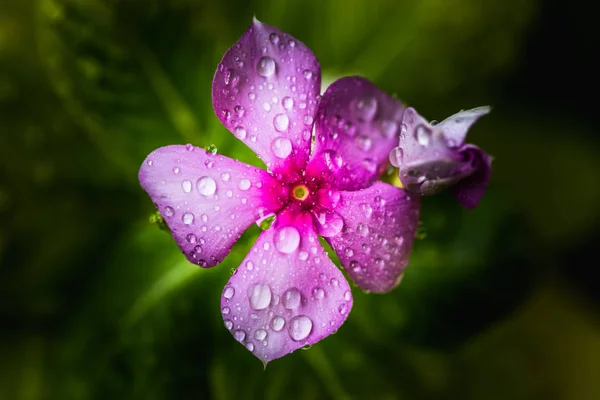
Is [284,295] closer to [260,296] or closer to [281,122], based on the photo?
[260,296]

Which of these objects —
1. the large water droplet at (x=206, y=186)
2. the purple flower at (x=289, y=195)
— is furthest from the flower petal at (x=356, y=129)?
the large water droplet at (x=206, y=186)

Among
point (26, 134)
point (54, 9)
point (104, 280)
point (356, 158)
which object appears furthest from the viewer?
point (26, 134)

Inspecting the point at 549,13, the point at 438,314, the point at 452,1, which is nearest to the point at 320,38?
the point at 452,1

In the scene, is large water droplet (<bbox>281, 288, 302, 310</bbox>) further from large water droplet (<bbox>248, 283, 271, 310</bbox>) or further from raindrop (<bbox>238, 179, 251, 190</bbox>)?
raindrop (<bbox>238, 179, 251, 190</bbox>)

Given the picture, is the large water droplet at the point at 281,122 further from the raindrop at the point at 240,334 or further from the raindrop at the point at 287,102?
the raindrop at the point at 240,334

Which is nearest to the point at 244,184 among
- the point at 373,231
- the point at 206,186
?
the point at 206,186

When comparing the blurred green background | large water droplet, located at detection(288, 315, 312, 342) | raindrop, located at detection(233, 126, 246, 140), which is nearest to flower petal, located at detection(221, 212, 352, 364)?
large water droplet, located at detection(288, 315, 312, 342)

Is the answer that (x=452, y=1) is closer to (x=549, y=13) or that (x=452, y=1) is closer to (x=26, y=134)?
(x=549, y=13)
